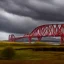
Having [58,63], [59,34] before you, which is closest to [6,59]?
[58,63]

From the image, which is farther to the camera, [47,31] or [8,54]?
[47,31]

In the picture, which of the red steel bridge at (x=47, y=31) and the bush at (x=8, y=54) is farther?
the red steel bridge at (x=47, y=31)

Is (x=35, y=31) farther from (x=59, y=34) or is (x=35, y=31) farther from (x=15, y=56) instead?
(x=15, y=56)

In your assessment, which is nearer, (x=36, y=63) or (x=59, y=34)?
(x=36, y=63)

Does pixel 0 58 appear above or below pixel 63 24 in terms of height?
below

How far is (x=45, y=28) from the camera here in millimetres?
155125

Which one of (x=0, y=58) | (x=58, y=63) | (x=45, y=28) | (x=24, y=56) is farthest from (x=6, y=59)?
(x=45, y=28)

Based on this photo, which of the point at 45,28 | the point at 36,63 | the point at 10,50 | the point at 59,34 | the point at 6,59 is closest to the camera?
the point at 36,63

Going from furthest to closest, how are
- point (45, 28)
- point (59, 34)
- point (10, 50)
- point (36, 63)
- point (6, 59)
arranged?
point (45, 28)
point (59, 34)
point (10, 50)
point (6, 59)
point (36, 63)

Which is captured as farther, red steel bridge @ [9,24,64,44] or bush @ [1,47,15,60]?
red steel bridge @ [9,24,64,44]

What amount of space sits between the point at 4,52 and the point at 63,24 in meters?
126

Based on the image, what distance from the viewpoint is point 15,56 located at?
2145 cm

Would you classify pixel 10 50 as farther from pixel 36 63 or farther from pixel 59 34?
pixel 59 34

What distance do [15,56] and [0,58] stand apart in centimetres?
155
